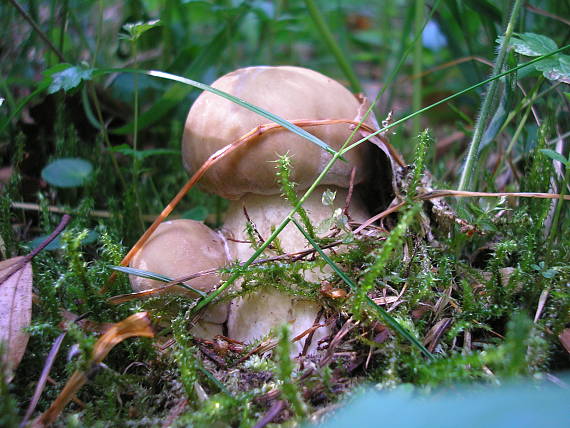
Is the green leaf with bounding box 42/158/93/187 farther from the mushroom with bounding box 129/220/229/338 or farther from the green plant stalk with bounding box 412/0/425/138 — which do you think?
the green plant stalk with bounding box 412/0/425/138

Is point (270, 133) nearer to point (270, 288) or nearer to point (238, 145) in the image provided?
point (238, 145)

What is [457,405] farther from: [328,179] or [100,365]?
[328,179]

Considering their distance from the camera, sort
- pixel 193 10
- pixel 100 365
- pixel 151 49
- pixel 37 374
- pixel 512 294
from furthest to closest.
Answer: pixel 193 10, pixel 151 49, pixel 512 294, pixel 37 374, pixel 100 365

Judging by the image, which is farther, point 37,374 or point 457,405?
point 37,374

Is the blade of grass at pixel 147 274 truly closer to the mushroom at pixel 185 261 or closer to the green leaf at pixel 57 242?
the mushroom at pixel 185 261

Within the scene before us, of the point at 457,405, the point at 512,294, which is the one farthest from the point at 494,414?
the point at 512,294

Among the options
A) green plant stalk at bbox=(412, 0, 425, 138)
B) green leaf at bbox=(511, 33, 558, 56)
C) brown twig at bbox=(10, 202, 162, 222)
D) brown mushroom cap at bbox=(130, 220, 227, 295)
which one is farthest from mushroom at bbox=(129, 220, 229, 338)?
green plant stalk at bbox=(412, 0, 425, 138)

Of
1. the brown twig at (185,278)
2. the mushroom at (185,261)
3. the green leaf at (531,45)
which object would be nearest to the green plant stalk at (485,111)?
the green leaf at (531,45)
